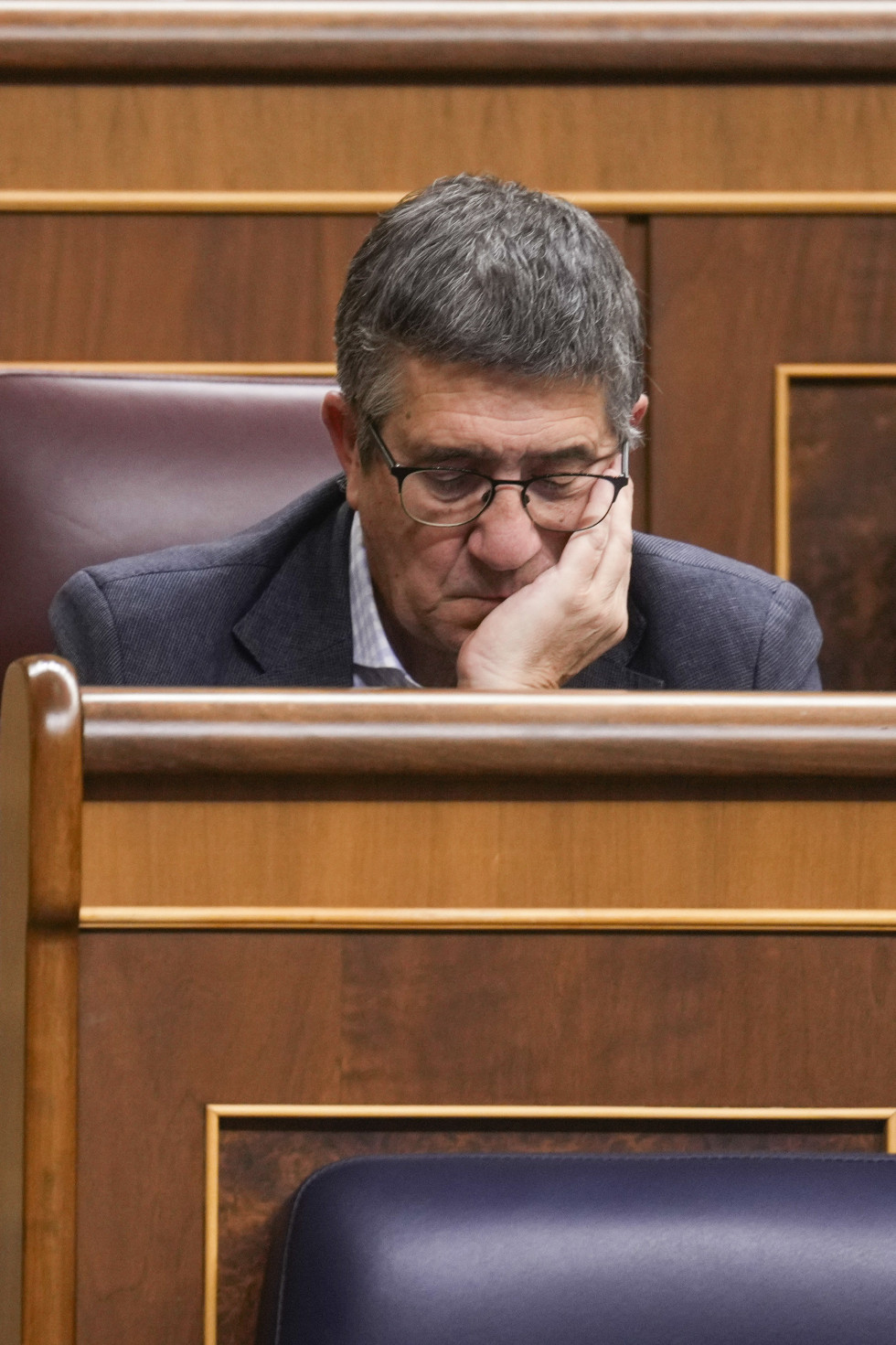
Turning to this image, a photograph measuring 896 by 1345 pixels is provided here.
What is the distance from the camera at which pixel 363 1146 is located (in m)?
0.43

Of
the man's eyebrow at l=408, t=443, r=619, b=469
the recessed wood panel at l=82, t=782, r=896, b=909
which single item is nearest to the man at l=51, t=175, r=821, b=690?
the man's eyebrow at l=408, t=443, r=619, b=469

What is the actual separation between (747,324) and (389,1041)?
2.01 ft

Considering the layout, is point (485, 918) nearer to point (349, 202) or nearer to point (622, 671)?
point (622, 671)

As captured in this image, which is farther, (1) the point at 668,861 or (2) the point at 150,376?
(2) the point at 150,376

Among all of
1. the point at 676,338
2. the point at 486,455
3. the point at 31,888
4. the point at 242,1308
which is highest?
the point at 676,338

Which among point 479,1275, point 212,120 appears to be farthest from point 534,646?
point 212,120

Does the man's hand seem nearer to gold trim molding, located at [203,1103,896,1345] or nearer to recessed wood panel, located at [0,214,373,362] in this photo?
gold trim molding, located at [203,1103,896,1345]

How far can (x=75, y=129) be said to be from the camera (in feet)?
3.02

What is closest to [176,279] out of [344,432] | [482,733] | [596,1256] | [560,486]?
[344,432]

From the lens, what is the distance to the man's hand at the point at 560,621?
64 centimetres

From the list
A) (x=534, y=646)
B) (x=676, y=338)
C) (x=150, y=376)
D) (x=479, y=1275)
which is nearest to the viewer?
(x=479, y=1275)

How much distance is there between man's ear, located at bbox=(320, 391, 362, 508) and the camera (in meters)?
0.71

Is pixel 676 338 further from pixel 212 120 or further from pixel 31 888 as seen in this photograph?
pixel 31 888

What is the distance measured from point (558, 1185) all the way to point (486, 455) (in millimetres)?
345
